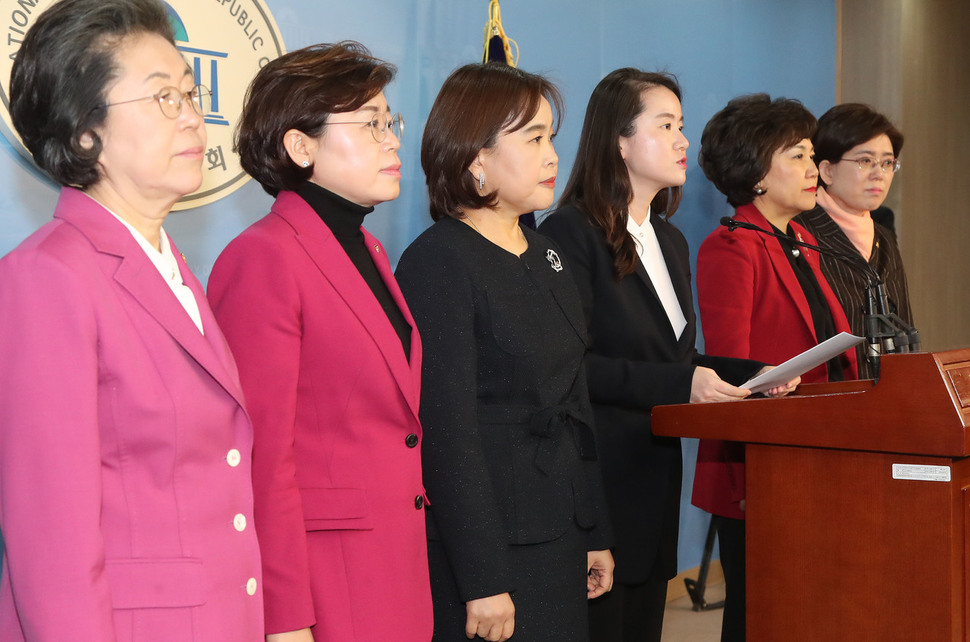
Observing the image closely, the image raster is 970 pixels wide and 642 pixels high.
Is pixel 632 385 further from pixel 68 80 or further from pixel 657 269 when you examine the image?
pixel 68 80

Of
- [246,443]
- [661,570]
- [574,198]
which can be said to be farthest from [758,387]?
[246,443]

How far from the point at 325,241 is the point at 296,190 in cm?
14

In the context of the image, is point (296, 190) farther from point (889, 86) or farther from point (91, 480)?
point (889, 86)

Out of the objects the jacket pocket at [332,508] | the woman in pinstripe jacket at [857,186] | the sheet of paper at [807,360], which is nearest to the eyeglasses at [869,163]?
the woman in pinstripe jacket at [857,186]

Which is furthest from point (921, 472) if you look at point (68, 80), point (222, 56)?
point (222, 56)

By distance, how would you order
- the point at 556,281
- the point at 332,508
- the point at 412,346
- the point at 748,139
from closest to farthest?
1. the point at 332,508
2. the point at 412,346
3. the point at 556,281
4. the point at 748,139

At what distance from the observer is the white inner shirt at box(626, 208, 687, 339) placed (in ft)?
8.06

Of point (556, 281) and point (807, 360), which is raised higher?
point (556, 281)

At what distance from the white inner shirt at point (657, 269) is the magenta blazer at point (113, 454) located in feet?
4.57

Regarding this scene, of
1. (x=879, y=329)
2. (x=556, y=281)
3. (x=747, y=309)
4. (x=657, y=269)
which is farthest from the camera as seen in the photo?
(x=747, y=309)

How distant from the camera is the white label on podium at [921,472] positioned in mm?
1690

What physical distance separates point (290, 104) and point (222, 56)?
2.79 feet

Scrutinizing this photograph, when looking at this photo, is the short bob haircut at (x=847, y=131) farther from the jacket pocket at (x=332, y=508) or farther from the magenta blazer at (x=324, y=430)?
the jacket pocket at (x=332, y=508)

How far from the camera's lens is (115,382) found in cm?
118
